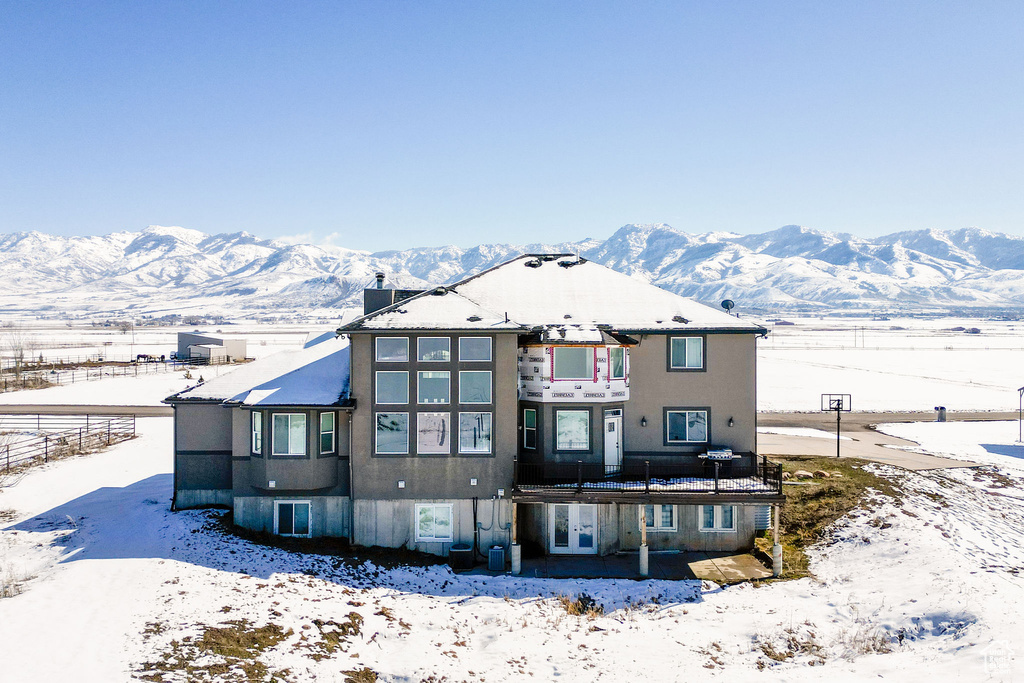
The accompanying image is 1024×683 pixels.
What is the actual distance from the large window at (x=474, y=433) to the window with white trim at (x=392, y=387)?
2.32 metres

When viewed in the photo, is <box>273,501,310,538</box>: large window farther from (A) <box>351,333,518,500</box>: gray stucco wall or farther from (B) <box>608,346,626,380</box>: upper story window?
(B) <box>608,346,626,380</box>: upper story window

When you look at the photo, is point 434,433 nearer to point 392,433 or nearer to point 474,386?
point 392,433

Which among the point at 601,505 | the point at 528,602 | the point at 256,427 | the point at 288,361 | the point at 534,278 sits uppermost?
the point at 534,278

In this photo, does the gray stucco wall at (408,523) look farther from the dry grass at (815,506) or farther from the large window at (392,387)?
the dry grass at (815,506)

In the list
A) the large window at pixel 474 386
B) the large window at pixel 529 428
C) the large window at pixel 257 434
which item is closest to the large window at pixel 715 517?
the large window at pixel 529 428

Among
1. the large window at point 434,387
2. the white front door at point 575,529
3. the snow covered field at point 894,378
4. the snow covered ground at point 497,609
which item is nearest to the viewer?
the snow covered ground at point 497,609

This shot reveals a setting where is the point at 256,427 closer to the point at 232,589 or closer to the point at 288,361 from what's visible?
the point at 288,361

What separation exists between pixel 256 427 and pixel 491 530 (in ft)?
32.0

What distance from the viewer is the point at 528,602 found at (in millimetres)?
19125

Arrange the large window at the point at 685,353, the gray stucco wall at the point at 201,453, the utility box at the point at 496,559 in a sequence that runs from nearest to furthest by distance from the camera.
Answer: the utility box at the point at 496,559 → the gray stucco wall at the point at 201,453 → the large window at the point at 685,353

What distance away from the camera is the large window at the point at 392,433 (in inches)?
882

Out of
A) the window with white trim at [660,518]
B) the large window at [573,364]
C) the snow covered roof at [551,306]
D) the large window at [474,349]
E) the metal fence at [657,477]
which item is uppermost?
the snow covered roof at [551,306]

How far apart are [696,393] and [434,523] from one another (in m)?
11.8

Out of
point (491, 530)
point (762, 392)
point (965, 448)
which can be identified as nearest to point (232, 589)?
point (491, 530)
